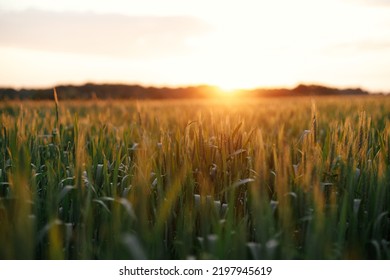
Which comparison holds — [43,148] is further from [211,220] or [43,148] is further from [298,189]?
[298,189]

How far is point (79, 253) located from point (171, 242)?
0.36 meters

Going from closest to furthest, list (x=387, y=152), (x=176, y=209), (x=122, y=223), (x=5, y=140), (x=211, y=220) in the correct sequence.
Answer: (x=122, y=223) → (x=211, y=220) → (x=176, y=209) → (x=387, y=152) → (x=5, y=140)

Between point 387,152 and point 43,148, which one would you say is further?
point 43,148

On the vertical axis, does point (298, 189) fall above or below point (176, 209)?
above

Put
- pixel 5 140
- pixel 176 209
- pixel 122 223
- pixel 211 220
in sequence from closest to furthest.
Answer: pixel 122 223 → pixel 211 220 → pixel 176 209 → pixel 5 140

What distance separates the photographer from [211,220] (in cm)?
169

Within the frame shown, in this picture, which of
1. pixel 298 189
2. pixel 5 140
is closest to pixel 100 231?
pixel 298 189

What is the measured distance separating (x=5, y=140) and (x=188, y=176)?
156 cm

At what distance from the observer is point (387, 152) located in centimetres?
221

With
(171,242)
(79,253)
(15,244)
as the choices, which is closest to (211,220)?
(171,242)
